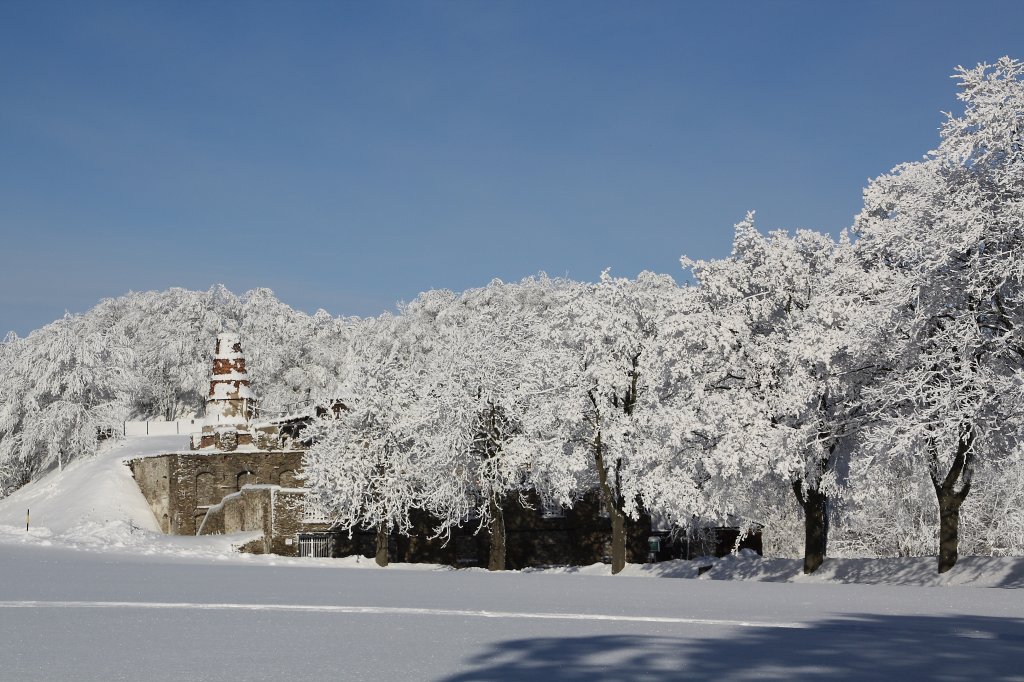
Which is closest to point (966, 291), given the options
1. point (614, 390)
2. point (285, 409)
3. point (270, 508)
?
point (614, 390)

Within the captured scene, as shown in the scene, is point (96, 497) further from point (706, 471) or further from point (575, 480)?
point (706, 471)

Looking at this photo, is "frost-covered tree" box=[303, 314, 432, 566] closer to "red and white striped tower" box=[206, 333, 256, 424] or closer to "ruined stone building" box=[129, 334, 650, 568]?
"ruined stone building" box=[129, 334, 650, 568]

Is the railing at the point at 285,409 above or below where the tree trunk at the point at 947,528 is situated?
above

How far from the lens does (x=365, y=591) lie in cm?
2256

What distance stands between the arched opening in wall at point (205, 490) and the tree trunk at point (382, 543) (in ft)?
62.1

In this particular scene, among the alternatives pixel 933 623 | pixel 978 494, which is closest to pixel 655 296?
pixel 978 494

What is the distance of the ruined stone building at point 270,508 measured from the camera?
5075cm

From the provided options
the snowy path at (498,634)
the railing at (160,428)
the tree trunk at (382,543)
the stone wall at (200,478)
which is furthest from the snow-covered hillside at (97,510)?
the snowy path at (498,634)

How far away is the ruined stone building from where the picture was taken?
5075cm

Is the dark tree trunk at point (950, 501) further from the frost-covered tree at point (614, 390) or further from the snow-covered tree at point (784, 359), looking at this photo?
the frost-covered tree at point (614, 390)

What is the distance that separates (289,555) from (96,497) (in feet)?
53.3

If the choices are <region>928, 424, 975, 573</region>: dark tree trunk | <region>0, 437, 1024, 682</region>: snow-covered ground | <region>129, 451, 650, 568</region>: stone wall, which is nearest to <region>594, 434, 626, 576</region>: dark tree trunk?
<region>129, 451, 650, 568</region>: stone wall

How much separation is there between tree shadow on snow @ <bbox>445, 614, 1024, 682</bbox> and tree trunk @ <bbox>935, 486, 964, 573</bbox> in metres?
15.1

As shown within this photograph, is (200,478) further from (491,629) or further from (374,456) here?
(491,629)
